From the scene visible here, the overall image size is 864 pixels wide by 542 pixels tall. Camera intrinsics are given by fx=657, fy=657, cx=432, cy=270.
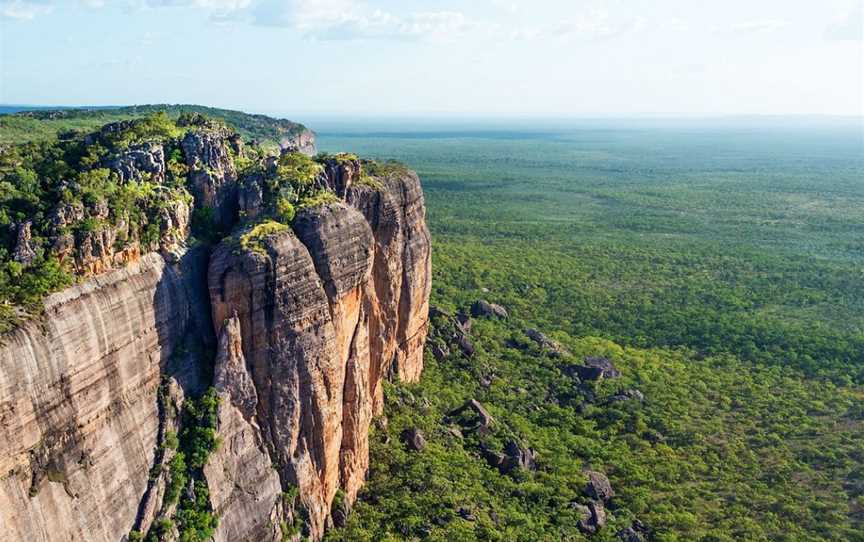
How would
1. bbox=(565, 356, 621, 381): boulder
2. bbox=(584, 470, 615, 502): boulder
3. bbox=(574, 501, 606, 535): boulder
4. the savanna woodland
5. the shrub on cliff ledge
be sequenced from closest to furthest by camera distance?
the savanna woodland, the shrub on cliff ledge, bbox=(574, 501, 606, 535): boulder, bbox=(584, 470, 615, 502): boulder, bbox=(565, 356, 621, 381): boulder

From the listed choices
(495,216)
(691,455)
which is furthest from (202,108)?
(691,455)

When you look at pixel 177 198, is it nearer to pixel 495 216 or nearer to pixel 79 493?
pixel 79 493

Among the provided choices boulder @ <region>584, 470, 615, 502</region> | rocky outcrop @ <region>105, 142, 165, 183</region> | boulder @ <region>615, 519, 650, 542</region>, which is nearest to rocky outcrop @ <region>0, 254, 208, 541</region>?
rocky outcrop @ <region>105, 142, 165, 183</region>

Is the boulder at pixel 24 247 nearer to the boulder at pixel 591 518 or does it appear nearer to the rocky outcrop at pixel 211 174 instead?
the rocky outcrop at pixel 211 174

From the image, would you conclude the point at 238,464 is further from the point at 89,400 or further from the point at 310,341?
the point at 89,400

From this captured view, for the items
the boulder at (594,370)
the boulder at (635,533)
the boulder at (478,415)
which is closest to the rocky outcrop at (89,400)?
the boulder at (478,415)

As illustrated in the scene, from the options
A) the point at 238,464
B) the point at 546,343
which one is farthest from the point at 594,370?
the point at 238,464

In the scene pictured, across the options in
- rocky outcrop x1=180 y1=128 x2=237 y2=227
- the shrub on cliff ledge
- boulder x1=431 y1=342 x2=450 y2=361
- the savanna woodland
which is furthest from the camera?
boulder x1=431 y1=342 x2=450 y2=361

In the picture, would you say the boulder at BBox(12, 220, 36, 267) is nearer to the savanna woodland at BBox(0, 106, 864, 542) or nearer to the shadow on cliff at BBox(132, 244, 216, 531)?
the savanna woodland at BBox(0, 106, 864, 542)
